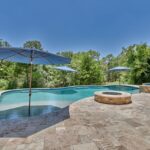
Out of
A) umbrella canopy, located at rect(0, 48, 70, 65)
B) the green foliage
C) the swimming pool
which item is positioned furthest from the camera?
the green foliage

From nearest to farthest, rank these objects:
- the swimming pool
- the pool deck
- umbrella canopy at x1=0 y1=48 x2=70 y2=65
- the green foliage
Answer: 1. the pool deck
2. umbrella canopy at x1=0 y1=48 x2=70 y2=65
3. the swimming pool
4. the green foliage

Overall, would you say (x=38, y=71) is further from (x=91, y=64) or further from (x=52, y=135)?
(x=52, y=135)

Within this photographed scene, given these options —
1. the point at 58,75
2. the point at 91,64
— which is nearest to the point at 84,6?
the point at 91,64

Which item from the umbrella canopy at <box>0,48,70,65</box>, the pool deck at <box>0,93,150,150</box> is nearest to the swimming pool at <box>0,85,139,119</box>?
the pool deck at <box>0,93,150,150</box>

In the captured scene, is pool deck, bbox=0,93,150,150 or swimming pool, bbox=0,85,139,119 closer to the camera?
pool deck, bbox=0,93,150,150

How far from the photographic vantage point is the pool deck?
11.0 ft

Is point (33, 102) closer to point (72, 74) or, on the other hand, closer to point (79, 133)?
point (79, 133)

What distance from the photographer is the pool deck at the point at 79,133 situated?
3.35 meters

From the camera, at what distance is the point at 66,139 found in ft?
11.9

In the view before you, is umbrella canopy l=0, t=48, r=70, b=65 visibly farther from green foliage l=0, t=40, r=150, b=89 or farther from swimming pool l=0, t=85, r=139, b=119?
green foliage l=0, t=40, r=150, b=89

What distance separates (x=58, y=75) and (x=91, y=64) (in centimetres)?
481

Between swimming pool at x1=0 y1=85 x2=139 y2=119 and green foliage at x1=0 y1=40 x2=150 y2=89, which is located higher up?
green foliage at x1=0 y1=40 x2=150 y2=89

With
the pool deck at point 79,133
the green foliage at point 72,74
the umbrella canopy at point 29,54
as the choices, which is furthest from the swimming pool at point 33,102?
the green foliage at point 72,74

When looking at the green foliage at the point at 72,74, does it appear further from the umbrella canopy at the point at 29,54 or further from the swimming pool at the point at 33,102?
the umbrella canopy at the point at 29,54
